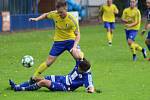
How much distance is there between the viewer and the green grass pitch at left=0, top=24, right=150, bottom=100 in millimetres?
12578

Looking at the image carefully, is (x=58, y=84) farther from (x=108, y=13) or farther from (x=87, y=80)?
(x=108, y=13)

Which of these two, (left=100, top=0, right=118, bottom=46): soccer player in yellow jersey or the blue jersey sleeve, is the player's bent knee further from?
(left=100, top=0, right=118, bottom=46): soccer player in yellow jersey

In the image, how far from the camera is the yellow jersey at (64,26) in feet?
45.1

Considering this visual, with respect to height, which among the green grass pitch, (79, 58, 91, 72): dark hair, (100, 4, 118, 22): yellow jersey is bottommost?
the green grass pitch

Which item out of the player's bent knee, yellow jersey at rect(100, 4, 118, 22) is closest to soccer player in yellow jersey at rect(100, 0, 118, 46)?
yellow jersey at rect(100, 4, 118, 22)

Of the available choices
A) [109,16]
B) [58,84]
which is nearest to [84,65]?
[58,84]

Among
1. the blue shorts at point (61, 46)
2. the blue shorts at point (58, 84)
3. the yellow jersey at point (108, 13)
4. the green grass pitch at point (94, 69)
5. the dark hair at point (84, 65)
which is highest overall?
the yellow jersey at point (108, 13)

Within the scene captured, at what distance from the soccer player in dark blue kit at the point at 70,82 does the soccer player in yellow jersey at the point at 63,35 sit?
0.46m

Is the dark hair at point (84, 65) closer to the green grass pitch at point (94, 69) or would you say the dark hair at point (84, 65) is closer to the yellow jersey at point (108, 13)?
the green grass pitch at point (94, 69)

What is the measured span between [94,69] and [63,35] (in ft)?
11.8

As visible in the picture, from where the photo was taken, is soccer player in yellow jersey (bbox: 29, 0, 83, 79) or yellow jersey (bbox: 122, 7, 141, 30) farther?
yellow jersey (bbox: 122, 7, 141, 30)

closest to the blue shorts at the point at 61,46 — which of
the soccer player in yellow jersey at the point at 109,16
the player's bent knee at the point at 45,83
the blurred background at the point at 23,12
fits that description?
the player's bent knee at the point at 45,83

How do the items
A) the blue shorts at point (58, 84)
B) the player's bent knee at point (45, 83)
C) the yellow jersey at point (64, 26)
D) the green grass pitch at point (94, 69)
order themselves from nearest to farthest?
the green grass pitch at point (94, 69) → the player's bent knee at point (45, 83) → the blue shorts at point (58, 84) → the yellow jersey at point (64, 26)

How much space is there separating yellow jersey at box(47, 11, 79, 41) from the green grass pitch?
1.27m
